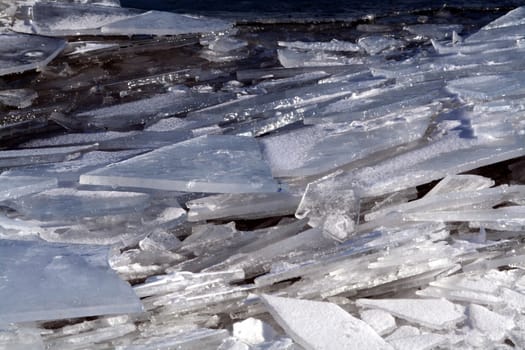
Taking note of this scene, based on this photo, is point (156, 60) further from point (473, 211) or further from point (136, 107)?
point (473, 211)

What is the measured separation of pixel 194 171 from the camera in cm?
239

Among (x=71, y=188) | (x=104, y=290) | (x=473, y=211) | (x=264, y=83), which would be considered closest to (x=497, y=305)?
(x=473, y=211)

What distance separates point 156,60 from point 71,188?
4.38 ft

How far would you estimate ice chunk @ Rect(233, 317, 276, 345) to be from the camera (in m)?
1.98

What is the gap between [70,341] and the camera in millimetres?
1932

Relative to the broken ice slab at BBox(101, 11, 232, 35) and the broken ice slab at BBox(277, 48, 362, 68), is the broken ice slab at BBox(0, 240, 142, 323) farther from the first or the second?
the broken ice slab at BBox(101, 11, 232, 35)

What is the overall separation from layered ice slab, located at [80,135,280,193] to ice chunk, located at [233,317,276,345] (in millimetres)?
414

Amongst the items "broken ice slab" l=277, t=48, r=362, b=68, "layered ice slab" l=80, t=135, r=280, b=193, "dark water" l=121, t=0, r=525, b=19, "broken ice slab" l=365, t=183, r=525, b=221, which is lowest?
"broken ice slab" l=365, t=183, r=525, b=221

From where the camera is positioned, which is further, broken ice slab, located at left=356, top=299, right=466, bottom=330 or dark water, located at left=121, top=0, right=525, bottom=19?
dark water, located at left=121, top=0, right=525, bottom=19

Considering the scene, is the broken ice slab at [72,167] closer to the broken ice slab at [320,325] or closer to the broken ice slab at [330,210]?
the broken ice slab at [330,210]

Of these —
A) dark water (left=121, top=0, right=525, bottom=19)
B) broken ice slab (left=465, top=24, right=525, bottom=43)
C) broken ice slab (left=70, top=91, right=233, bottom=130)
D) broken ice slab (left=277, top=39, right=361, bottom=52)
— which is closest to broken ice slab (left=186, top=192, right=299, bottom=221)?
broken ice slab (left=70, top=91, right=233, bottom=130)

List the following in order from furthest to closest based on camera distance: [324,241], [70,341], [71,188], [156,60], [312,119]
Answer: [156,60], [312,119], [71,188], [324,241], [70,341]

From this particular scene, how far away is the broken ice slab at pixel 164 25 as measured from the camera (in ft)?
12.5

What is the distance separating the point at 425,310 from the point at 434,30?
6.99 ft
